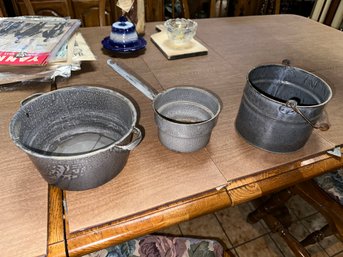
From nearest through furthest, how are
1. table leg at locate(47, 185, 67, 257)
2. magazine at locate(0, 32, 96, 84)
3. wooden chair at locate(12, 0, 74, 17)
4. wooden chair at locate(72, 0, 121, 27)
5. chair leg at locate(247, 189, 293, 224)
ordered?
table leg at locate(47, 185, 67, 257), magazine at locate(0, 32, 96, 84), chair leg at locate(247, 189, 293, 224), wooden chair at locate(12, 0, 74, 17), wooden chair at locate(72, 0, 121, 27)

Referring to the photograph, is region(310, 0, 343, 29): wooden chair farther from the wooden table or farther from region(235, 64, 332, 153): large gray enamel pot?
region(235, 64, 332, 153): large gray enamel pot

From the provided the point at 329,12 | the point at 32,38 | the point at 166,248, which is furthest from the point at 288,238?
the point at 329,12

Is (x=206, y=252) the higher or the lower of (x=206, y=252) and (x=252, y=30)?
the lower

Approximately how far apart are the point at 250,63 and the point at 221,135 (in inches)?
16.3

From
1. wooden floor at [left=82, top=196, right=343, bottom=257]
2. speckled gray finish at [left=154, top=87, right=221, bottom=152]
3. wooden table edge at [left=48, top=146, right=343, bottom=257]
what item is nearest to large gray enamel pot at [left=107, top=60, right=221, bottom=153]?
speckled gray finish at [left=154, top=87, right=221, bottom=152]

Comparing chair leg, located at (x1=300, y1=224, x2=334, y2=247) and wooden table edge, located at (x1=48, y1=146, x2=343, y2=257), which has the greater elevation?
wooden table edge, located at (x1=48, y1=146, x2=343, y2=257)

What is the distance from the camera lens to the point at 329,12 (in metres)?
2.02

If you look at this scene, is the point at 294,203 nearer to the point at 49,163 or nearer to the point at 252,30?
the point at 252,30

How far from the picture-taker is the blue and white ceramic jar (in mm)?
909

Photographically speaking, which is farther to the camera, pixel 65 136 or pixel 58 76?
pixel 58 76

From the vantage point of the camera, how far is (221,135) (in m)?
0.60

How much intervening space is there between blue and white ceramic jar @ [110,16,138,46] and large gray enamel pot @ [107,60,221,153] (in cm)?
33

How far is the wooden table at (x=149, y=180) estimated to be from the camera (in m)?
0.42

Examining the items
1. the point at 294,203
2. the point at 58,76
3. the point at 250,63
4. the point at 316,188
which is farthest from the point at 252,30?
the point at 294,203
